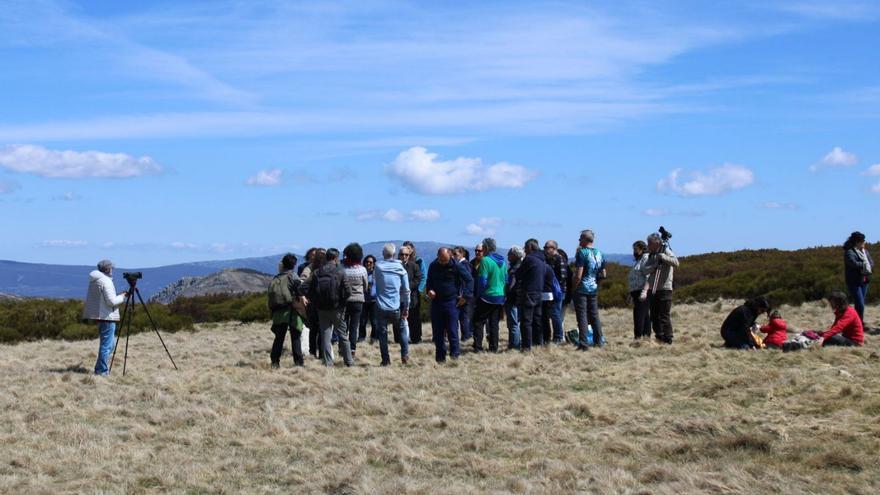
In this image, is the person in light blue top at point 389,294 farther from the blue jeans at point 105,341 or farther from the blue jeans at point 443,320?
the blue jeans at point 105,341

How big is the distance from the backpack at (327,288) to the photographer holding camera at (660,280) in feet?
16.1

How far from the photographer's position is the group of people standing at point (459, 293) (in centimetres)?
1427

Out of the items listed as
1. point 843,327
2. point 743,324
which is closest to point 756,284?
point 743,324

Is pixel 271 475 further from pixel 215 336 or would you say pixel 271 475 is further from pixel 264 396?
pixel 215 336

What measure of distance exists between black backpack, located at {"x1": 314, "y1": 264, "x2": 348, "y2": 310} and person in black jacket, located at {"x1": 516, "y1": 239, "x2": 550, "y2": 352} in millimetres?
2992

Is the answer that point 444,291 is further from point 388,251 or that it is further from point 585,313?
point 585,313

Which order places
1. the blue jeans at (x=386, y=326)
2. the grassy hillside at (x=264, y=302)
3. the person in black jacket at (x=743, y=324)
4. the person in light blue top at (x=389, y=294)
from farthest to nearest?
the grassy hillside at (x=264, y=302)
the person in black jacket at (x=743, y=324)
the blue jeans at (x=386, y=326)
the person in light blue top at (x=389, y=294)

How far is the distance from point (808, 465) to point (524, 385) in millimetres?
5116

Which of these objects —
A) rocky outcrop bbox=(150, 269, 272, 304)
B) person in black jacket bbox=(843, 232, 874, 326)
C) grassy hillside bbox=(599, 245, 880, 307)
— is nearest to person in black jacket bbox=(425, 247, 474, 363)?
person in black jacket bbox=(843, 232, 874, 326)

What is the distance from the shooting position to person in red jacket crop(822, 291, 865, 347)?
46.2 feet

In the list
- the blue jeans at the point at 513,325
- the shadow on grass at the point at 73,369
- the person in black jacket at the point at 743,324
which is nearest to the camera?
the person in black jacket at the point at 743,324

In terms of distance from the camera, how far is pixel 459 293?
14969 millimetres

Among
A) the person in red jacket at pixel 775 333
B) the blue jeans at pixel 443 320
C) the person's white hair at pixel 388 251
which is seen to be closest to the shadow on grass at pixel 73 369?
the person's white hair at pixel 388 251

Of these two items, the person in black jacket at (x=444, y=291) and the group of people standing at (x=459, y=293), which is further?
the person in black jacket at (x=444, y=291)
